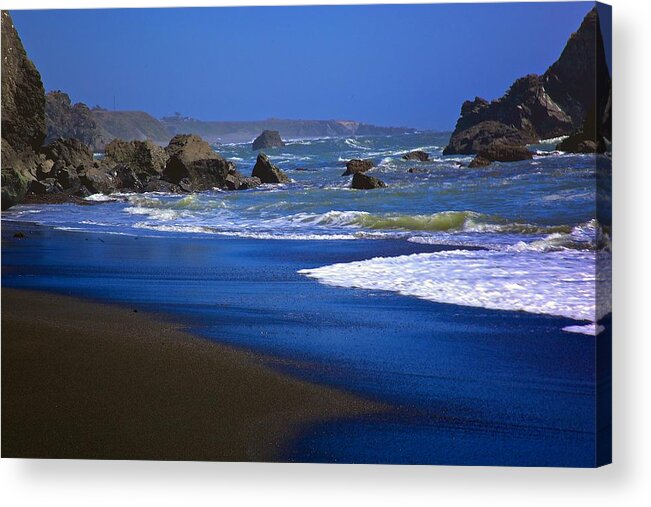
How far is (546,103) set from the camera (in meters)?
5.00

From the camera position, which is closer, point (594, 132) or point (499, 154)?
point (594, 132)

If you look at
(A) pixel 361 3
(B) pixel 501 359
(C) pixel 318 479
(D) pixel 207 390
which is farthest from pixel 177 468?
(A) pixel 361 3

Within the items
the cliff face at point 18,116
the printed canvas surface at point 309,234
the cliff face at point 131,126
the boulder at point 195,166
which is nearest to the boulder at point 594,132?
the printed canvas surface at point 309,234

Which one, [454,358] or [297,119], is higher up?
[297,119]

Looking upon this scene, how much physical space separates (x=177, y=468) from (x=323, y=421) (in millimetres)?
848

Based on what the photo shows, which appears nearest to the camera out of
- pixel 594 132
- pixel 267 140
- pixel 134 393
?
pixel 594 132

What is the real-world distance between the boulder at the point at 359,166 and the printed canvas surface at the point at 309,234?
0.04 feet

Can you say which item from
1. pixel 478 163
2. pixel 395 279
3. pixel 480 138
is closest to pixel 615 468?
pixel 395 279

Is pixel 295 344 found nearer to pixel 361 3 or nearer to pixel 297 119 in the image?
pixel 297 119

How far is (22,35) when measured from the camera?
533 cm

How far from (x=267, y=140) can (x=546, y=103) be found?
5.14 feet

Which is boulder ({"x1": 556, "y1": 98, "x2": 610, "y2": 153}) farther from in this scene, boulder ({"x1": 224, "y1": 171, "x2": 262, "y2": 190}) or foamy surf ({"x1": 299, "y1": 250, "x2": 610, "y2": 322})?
boulder ({"x1": 224, "y1": 171, "x2": 262, "y2": 190})

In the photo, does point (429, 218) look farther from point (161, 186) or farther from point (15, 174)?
point (15, 174)

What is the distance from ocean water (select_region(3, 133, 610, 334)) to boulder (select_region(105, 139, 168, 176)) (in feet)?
0.59
